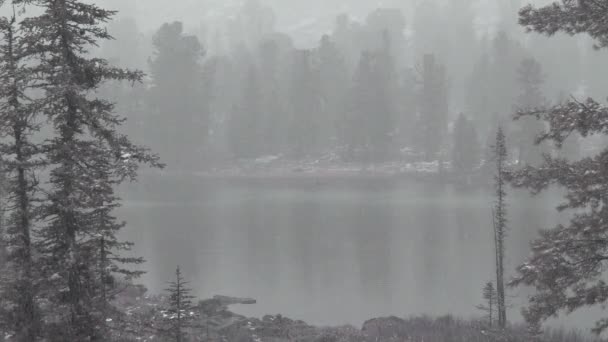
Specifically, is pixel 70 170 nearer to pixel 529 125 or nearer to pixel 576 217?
pixel 576 217

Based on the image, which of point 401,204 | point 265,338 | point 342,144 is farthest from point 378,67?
point 265,338

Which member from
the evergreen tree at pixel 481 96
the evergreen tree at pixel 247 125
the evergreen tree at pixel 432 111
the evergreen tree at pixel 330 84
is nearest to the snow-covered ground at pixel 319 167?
the evergreen tree at pixel 247 125

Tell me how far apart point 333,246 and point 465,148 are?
40562 mm

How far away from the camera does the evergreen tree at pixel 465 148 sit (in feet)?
238

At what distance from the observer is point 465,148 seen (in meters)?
73.1

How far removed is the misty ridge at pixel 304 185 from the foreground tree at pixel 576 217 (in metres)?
0.04

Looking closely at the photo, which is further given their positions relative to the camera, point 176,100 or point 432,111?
point 176,100

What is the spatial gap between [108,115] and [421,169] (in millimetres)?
74552

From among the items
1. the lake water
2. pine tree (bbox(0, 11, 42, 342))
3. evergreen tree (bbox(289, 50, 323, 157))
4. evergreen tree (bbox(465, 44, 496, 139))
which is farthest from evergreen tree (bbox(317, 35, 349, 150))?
pine tree (bbox(0, 11, 42, 342))

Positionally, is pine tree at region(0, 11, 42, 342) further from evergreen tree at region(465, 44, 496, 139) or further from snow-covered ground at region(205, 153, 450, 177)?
evergreen tree at region(465, 44, 496, 139)

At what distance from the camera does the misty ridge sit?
10.1m

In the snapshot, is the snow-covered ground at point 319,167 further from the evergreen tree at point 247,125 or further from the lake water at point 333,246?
the lake water at point 333,246

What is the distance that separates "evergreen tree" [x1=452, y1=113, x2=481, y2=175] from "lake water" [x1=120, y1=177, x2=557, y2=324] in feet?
26.1

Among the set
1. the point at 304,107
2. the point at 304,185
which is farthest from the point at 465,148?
the point at 304,107
